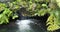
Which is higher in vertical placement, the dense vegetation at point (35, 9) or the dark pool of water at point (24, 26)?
the dense vegetation at point (35, 9)

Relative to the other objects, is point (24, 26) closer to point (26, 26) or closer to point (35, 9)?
point (26, 26)

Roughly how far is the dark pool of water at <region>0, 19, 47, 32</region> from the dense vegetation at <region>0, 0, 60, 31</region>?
1.09 feet


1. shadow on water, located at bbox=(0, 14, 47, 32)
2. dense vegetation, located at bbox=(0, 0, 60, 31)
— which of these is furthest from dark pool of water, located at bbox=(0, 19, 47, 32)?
dense vegetation, located at bbox=(0, 0, 60, 31)

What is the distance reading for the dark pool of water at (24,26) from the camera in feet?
30.3

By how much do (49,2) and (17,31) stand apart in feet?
7.55

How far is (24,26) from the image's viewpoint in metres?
9.69

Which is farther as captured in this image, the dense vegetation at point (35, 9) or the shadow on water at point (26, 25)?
the shadow on water at point (26, 25)

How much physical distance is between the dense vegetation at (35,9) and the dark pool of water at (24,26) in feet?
1.09

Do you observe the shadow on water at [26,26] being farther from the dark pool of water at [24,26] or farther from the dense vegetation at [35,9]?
the dense vegetation at [35,9]

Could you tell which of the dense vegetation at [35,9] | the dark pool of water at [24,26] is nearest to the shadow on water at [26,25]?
the dark pool of water at [24,26]

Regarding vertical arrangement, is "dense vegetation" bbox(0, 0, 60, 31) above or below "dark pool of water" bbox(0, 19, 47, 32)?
above

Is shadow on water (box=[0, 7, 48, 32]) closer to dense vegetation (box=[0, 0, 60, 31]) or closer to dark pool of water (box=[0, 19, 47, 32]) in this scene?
dark pool of water (box=[0, 19, 47, 32])

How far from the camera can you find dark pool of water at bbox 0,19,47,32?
30.3 ft

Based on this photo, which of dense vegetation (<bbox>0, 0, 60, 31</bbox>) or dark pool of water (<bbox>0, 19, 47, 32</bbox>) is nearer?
dense vegetation (<bbox>0, 0, 60, 31</bbox>)
